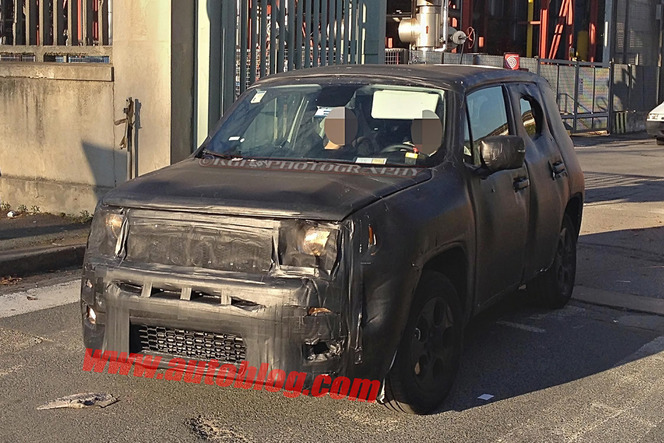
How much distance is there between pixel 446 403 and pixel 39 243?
5.69 metres

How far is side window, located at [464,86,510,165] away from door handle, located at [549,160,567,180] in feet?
2.38

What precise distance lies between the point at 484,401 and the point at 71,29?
26.6 feet

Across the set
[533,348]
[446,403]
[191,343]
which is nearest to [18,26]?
[533,348]

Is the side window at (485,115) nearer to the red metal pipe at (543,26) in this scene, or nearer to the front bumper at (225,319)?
the front bumper at (225,319)

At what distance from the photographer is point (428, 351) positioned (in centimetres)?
516

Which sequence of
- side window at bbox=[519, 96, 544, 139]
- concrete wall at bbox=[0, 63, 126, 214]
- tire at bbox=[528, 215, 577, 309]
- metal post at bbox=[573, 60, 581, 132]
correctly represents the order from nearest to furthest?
side window at bbox=[519, 96, 544, 139] < tire at bbox=[528, 215, 577, 309] < concrete wall at bbox=[0, 63, 126, 214] < metal post at bbox=[573, 60, 581, 132]

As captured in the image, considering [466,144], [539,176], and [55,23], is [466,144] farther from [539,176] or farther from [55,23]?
[55,23]

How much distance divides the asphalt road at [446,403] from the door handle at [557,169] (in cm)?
112

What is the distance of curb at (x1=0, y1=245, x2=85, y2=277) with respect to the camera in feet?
28.3

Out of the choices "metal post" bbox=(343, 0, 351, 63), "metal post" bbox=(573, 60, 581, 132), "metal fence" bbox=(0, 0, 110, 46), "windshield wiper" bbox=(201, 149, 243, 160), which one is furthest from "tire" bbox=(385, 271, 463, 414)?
"metal post" bbox=(573, 60, 581, 132)

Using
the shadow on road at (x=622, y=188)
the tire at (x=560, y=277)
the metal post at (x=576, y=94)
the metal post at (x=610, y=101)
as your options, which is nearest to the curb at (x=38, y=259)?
the tire at (x=560, y=277)

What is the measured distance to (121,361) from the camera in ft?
16.0

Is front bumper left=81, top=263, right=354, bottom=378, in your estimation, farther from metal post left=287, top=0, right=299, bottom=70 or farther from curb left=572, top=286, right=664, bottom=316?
metal post left=287, top=0, right=299, bottom=70

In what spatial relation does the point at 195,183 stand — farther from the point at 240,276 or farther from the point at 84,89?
the point at 84,89
